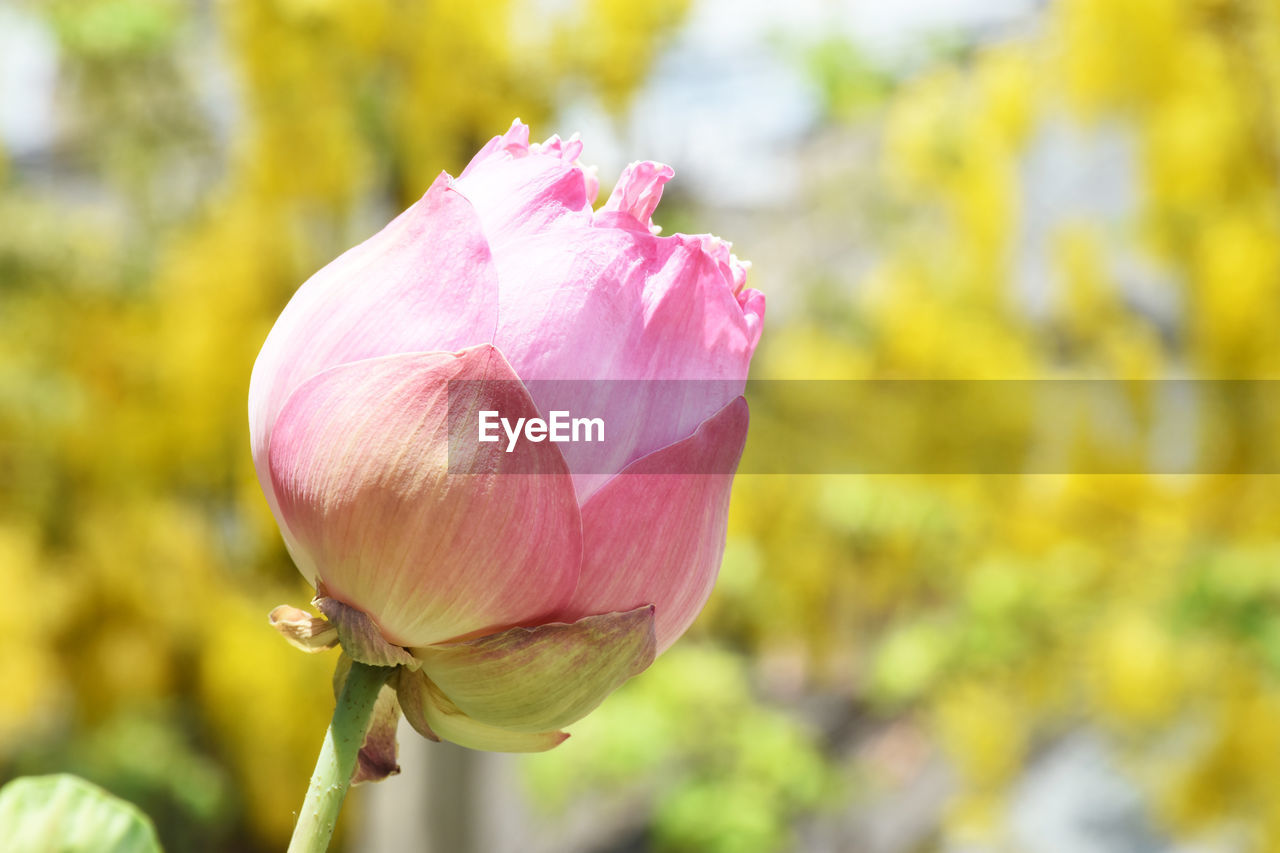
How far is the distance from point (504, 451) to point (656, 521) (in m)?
0.01

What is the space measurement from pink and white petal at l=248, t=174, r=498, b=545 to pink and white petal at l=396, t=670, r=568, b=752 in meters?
0.02

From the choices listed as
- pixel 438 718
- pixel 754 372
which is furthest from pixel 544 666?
pixel 754 372

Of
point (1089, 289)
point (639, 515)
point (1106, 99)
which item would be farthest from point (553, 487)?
point (1089, 289)

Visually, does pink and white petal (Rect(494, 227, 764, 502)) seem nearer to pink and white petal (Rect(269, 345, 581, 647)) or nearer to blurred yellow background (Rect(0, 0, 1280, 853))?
pink and white petal (Rect(269, 345, 581, 647))

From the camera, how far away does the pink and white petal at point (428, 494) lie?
9cm

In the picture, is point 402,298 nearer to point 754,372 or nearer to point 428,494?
point 428,494

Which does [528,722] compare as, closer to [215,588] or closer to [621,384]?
[621,384]

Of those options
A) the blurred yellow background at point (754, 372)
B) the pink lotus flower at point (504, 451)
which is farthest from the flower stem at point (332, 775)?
the blurred yellow background at point (754, 372)

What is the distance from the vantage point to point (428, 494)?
87mm

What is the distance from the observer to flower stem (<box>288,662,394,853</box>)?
0.27 ft

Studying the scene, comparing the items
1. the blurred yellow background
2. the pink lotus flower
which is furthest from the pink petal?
the blurred yellow background

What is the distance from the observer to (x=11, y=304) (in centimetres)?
129

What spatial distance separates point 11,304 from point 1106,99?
136 cm

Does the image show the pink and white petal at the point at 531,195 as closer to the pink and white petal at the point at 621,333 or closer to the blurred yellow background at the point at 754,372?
the pink and white petal at the point at 621,333
